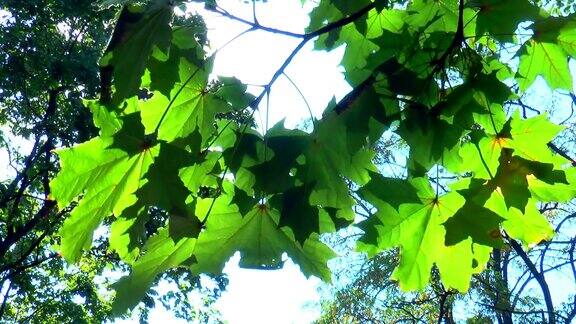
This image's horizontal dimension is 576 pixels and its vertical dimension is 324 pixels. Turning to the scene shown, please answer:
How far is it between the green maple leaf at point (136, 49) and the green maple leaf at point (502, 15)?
0.72 metres

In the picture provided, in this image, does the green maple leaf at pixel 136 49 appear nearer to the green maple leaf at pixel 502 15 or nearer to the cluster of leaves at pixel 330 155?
the cluster of leaves at pixel 330 155

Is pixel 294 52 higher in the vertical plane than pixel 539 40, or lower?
lower

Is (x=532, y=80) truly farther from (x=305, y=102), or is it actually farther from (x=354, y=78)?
(x=305, y=102)

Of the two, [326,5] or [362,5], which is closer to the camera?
[362,5]

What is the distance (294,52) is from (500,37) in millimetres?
502

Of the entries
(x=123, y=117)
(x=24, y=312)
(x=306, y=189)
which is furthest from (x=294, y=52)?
(x=24, y=312)

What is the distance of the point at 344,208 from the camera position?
63.7 inches

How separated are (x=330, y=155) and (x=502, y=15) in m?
0.52

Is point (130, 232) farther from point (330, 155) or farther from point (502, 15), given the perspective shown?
point (502, 15)

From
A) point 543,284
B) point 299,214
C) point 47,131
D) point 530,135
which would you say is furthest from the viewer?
point 543,284

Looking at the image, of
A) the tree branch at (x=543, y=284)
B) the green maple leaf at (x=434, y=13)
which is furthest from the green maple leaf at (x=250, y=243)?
the tree branch at (x=543, y=284)

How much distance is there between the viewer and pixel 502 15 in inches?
60.0

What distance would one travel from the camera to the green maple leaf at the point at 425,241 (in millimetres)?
1692

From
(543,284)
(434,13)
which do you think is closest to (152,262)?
(434,13)
